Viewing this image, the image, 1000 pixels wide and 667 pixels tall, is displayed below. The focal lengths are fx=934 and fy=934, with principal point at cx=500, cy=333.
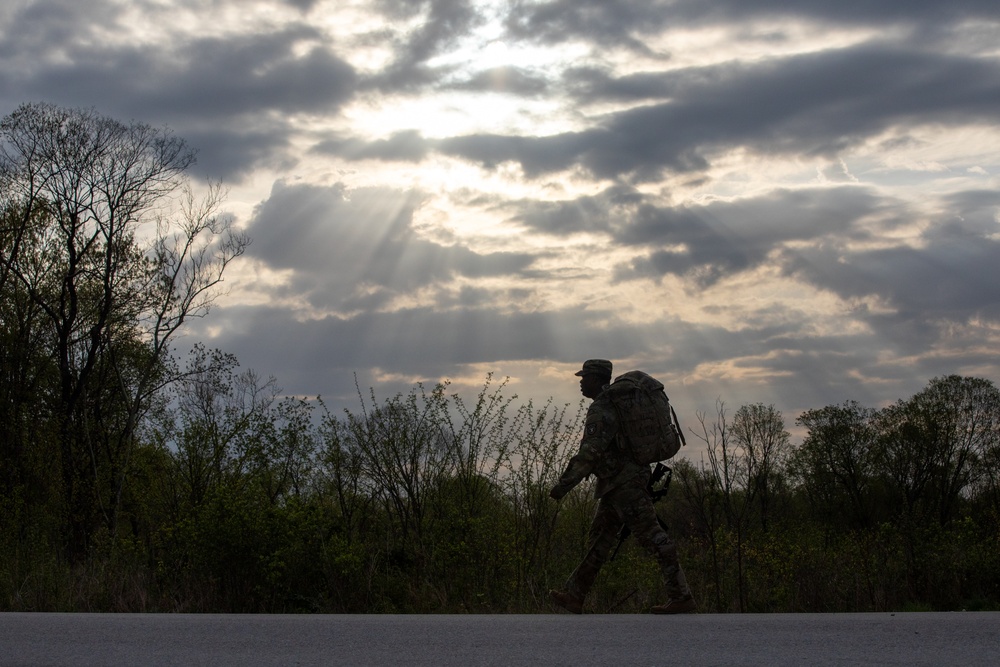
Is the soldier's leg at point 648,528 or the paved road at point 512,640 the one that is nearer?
the paved road at point 512,640

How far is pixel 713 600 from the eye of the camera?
32.3ft

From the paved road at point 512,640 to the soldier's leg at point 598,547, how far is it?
1.44 metres

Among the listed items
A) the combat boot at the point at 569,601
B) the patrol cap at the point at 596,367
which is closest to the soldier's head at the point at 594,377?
the patrol cap at the point at 596,367

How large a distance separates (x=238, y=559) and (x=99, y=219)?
18.7 metres

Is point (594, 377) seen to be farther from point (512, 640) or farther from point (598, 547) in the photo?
point (512, 640)

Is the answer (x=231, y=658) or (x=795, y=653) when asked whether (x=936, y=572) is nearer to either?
(x=795, y=653)

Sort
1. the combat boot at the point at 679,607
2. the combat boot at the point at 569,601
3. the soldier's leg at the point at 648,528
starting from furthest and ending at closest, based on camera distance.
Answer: the combat boot at the point at 569,601
the soldier's leg at the point at 648,528
the combat boot at the point at 679,607

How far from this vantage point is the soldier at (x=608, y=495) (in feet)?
25.3

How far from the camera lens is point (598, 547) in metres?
7.96

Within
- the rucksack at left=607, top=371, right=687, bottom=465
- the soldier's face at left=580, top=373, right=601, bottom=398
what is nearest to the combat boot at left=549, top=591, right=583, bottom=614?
the rucksack at left=607, top=371, right=687, bottom=465

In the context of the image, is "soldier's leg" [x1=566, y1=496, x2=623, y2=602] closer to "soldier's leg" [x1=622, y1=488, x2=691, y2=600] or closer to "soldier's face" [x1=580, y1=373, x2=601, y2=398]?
"soldier's leg" [x1=622, y1=488, x2=691, y2=600]

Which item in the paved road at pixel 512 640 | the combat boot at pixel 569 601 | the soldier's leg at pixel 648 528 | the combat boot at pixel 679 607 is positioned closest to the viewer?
the paved road at pixel 512 640

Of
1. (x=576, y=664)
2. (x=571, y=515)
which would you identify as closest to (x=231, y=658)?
(x=576, y=664)

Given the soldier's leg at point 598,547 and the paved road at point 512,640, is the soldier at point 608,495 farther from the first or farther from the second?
the paved road at point 512,640
